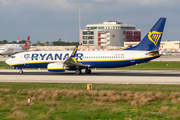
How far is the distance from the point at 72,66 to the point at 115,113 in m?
26.0

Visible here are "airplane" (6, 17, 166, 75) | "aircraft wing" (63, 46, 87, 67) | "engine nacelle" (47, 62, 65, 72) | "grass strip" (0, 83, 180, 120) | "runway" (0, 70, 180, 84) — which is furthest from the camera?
"airplane" (6, 17, 166, 75)

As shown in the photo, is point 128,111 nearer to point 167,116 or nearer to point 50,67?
point 167,116

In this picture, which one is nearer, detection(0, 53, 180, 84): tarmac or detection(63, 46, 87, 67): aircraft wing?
detection(0, 53, 180, 84): tarmac

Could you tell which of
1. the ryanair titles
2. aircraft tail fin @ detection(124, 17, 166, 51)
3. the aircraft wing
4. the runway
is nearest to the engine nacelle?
the aircraft wing

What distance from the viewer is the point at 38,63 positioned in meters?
45.1

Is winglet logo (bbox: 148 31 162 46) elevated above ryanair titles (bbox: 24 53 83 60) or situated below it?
above

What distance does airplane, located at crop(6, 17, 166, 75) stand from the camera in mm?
42562

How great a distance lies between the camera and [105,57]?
43531mm

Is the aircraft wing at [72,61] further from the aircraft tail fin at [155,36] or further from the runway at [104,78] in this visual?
the aircraft tail fin at [155,36]

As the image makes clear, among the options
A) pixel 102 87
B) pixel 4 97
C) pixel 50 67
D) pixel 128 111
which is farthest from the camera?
pixel 50 67

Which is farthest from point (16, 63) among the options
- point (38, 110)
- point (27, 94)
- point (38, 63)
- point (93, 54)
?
point (38, 110)

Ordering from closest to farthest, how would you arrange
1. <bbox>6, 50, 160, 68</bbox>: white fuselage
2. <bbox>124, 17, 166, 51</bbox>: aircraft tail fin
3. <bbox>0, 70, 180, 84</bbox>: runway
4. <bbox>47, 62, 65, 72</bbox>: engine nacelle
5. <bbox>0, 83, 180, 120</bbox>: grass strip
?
<bbox>0, 83, 180, 120</bbox>: grass strip < <bbox>0, 70, 180, 84</bbox>: runway < <bbox>47, 62, 65, 72</bbox>: engine nacelle < <bbox>6, 50, 160, 68</bbox>: white fuselage < <bbox>124, 17, 166, 51</bbox>: aircraft tail fin

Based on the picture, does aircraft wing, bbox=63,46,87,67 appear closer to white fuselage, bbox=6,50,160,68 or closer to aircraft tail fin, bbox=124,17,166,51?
white fuselage, bbox=6,50,160,68

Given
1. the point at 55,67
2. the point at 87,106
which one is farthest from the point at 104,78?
the point at 87,106
